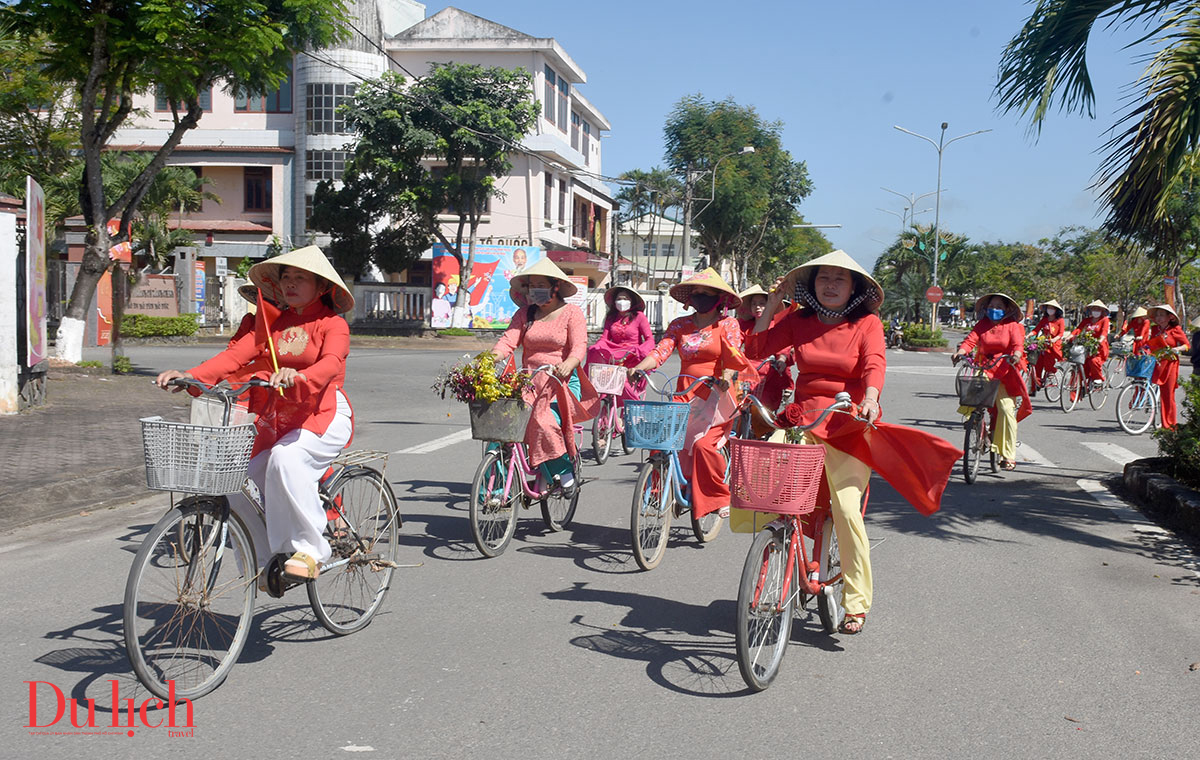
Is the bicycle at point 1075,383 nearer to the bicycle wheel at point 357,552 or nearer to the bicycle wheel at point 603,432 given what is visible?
the bicycle wheel at point 603,432

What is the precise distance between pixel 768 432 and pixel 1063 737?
6.06 ft

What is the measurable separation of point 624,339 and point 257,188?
41.9 m

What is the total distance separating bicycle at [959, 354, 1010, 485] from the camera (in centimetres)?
1064

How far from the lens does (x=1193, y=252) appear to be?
122 feet

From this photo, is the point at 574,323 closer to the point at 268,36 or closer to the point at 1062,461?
the point at 1062,461

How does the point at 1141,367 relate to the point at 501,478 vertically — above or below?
above

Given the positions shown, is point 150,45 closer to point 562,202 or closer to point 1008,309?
point 1008,309

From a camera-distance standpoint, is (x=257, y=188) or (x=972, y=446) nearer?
(x=972, y=446)

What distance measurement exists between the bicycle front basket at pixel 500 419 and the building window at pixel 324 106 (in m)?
42.9

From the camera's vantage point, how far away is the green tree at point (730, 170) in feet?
168

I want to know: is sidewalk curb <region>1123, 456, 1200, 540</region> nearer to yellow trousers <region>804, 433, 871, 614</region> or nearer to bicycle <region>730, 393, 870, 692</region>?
yellow trousers <region>804, 433, 871, 614</region>

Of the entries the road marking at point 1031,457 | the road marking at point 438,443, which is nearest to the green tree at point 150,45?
the road marking at point 438,443

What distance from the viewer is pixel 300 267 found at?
4887 mm

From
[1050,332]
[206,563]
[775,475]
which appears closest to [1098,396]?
[1050,332]
